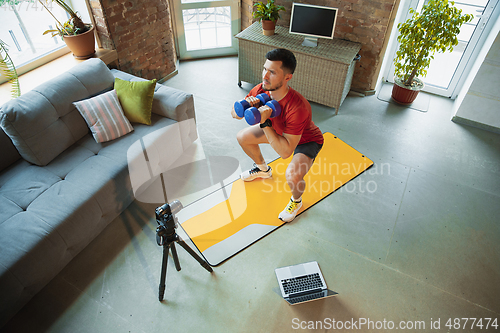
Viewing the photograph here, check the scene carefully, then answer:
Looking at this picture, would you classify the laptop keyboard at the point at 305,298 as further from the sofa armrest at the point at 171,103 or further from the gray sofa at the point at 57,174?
the sofa armrest at the point at 171,103

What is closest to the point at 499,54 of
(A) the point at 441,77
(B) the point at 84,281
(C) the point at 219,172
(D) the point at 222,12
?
(A) the point at 441,77

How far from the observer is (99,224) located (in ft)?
6.91

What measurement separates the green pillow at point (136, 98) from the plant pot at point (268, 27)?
60.6 inches

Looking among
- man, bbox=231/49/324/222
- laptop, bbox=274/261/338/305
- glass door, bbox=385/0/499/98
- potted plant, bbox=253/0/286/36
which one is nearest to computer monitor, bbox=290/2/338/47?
potted plant, bbox=253/0/286/36

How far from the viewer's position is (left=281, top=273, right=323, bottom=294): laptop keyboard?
193 centimetres

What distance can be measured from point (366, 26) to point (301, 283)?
8.96ft

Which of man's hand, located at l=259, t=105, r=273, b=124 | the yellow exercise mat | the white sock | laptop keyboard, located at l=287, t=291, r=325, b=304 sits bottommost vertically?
laptop keyboard, located at l=287, t=291, r=325, b=304

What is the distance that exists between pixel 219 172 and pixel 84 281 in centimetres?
131

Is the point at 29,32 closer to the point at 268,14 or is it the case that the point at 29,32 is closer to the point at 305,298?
the point at 268,14

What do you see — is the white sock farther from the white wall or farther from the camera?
the white wall

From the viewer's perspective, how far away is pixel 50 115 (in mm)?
2170

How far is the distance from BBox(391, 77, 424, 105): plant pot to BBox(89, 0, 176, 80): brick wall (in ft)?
9.00

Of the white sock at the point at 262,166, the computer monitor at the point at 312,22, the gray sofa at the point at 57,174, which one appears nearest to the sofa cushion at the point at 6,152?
the gray sofa at the point at 57,174

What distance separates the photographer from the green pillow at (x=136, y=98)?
2.45m
